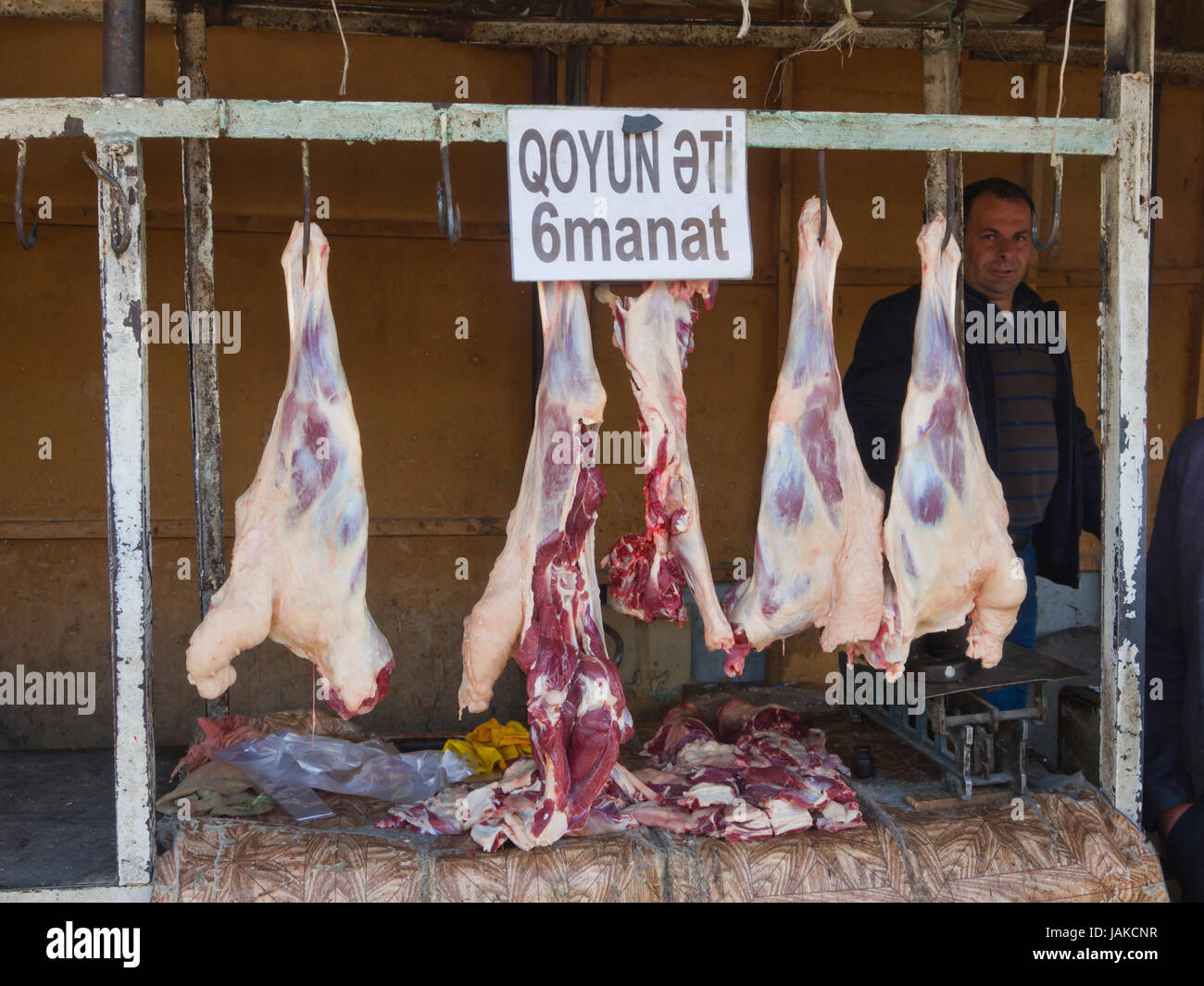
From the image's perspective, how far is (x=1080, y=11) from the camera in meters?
5.30

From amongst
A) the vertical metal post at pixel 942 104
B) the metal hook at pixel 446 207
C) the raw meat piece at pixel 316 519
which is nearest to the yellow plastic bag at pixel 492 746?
the raw meat piece at pixel 316 519

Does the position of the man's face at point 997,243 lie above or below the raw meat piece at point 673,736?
above

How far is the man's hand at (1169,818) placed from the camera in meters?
3.22

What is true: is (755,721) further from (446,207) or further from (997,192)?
(997,192)

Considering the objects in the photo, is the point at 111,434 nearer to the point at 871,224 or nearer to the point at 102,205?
the point at 102,205

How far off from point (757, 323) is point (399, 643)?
8.64 ft

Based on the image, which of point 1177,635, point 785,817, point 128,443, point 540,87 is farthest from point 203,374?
point 1177,635

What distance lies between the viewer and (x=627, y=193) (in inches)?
107

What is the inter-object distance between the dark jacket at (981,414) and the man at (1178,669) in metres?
0.74

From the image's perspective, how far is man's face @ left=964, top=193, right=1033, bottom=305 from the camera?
4293 mm

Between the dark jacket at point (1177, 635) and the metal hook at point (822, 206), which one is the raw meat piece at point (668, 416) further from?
the dark jacket at point (1177, 635)

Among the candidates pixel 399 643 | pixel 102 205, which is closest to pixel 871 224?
pixel 399 643

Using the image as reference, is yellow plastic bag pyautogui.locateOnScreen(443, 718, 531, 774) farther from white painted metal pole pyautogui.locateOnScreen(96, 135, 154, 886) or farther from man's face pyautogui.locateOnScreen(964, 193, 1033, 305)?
man's face pyautogui.locateOnScreen(964, 193, 1033, 305)

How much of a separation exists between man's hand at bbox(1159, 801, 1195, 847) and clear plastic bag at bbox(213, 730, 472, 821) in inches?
82.7
